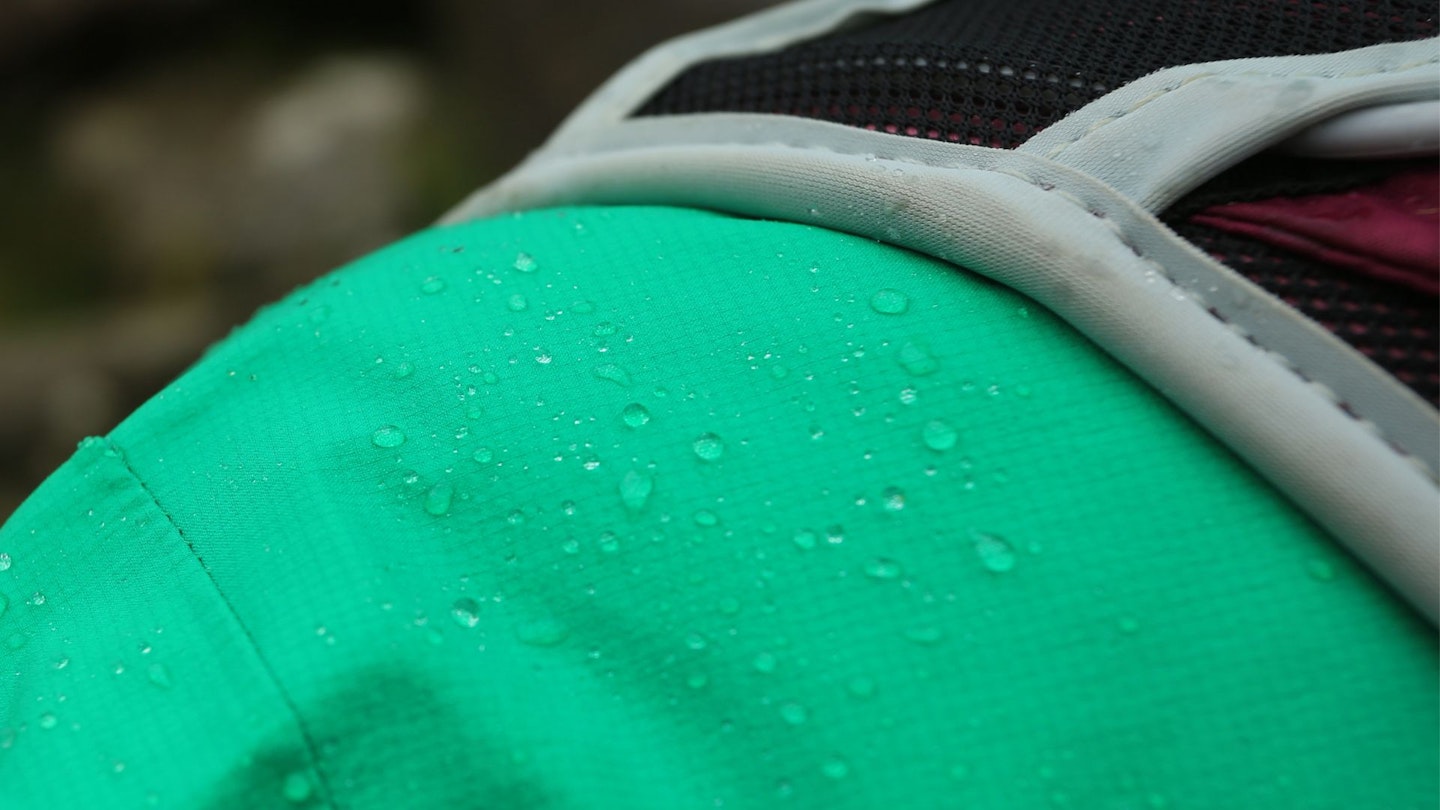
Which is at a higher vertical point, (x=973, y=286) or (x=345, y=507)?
(x=973, y=286)

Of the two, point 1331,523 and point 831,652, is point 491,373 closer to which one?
point 831,652

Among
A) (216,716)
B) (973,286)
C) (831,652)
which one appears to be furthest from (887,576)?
(216,716)

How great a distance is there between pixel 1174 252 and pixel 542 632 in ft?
1.07

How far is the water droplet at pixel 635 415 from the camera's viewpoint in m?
Answer: 0.52

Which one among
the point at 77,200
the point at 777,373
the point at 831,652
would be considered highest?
the point at 77,200

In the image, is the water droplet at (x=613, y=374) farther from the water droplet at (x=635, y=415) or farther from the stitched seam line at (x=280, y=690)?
the stitched seam line at (x=280, y=690)

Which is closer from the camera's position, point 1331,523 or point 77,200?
point 1331,523

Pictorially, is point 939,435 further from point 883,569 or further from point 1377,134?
point 1377,134

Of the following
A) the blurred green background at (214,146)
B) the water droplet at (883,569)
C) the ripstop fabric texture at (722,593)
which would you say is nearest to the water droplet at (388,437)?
the ripstop fabric texture at (722,593)

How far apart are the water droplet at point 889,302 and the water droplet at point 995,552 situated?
0.12 m

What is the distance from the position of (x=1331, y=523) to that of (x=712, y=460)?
258 millimetres

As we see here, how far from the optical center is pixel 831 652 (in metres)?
0.47

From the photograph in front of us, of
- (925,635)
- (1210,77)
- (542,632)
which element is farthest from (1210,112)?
(542,632)

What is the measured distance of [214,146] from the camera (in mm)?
3074
